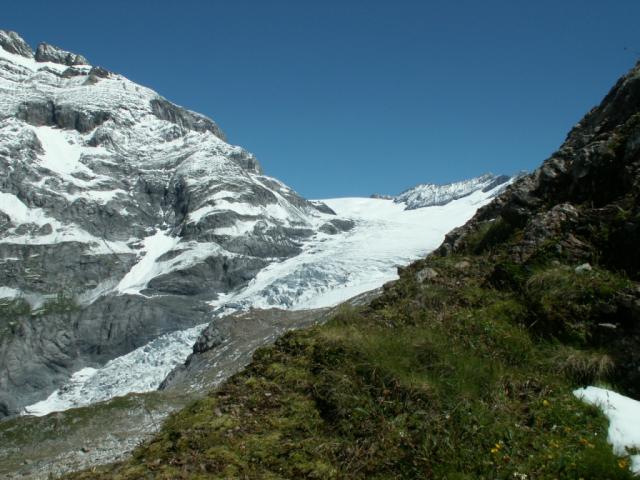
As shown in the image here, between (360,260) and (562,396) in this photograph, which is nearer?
(562,396)

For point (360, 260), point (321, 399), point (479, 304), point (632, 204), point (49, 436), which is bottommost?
point (49, 436)

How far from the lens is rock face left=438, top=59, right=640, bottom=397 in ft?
23.6

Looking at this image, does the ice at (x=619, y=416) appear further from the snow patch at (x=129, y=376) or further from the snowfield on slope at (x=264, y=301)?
the snow patch at (x=129, y=376)

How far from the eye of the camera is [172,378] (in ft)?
324

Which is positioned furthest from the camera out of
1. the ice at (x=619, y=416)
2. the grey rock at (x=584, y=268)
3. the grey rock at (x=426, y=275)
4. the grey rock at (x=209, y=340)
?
the grey rock at (x=209, y=340)

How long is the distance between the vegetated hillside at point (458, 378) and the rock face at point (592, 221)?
3 centimetres

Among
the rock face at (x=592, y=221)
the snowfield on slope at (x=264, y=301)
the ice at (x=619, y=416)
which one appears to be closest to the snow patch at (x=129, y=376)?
the snowfield on slope at (x=264, y=301)

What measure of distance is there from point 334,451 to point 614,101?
12404 mm

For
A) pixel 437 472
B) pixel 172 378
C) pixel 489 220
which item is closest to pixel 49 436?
pixel 489 220

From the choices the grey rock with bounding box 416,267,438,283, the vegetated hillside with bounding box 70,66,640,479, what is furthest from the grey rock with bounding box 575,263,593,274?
the grey rock with bounding box 416,267,438,283

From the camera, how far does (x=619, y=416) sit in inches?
236

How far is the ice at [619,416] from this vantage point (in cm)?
560

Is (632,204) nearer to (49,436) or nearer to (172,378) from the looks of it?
(49,436)

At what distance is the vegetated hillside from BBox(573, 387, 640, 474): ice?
0.37 feet
